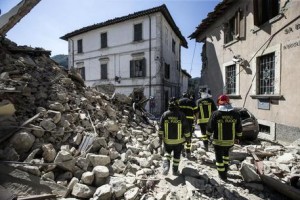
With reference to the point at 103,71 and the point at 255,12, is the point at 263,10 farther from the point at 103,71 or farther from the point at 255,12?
the point at 103,71

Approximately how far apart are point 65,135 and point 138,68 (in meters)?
13.3

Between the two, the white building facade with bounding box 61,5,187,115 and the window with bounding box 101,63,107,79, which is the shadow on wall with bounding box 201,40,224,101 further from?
the window with bounding box 101,63,107,79

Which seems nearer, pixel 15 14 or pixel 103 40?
pixel 15 14

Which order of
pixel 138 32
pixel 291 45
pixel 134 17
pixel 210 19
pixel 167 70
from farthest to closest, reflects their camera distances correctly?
pixel 167 70 < pixel 138 32 < pixel 134 17 < pixel 210 19 < pixel 291 45

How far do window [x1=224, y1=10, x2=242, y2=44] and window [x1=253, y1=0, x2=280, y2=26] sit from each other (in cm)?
139

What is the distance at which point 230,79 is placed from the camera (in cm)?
1130

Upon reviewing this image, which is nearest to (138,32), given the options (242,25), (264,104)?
(242,25)

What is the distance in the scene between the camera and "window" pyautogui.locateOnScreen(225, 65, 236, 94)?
11.0 meters

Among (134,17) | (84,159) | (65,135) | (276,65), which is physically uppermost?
(134,17)

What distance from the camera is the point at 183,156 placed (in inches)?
239

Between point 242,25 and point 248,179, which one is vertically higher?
point 242,25

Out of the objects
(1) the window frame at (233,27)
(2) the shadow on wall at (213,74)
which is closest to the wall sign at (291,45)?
(1) the window frame at (233,27)

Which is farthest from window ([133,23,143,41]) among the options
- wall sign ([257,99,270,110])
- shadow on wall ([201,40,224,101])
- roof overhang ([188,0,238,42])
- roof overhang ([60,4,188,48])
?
wall sign ([257,99,270,110])

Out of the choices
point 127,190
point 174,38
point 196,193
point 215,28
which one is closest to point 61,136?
point 127,190
